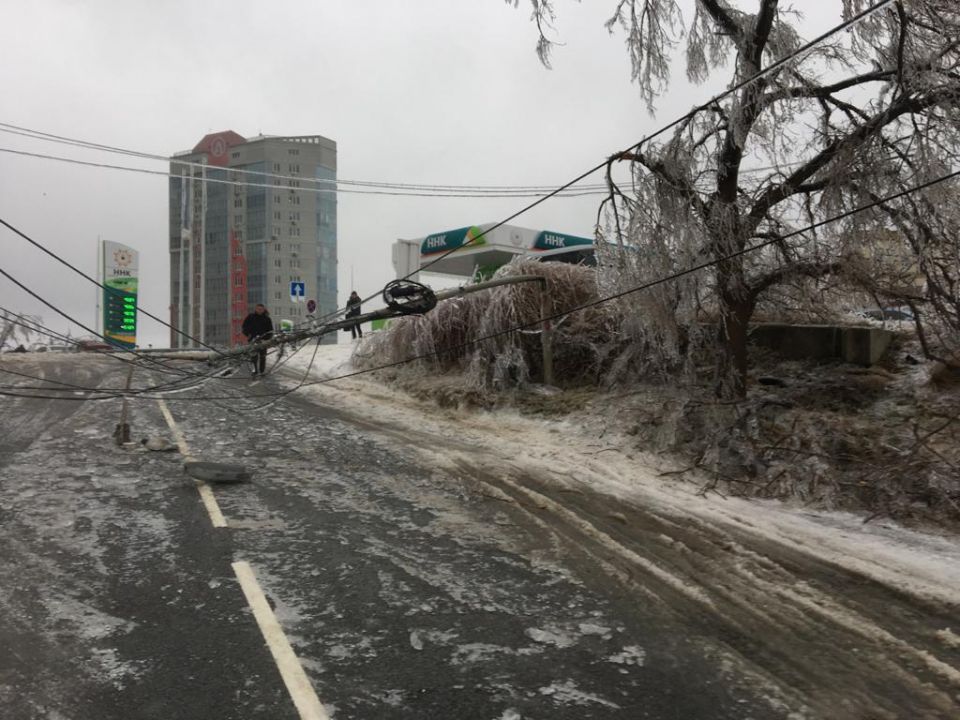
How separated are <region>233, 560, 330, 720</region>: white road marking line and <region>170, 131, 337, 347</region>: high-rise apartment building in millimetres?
49134

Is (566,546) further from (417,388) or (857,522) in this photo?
(417,388)

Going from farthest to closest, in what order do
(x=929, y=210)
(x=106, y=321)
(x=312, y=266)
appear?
(x=312, y=266) → (x=106, y=321) → (x=929, y=210)

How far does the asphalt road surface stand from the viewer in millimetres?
3242

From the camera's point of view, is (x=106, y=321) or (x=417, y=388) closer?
(x=417, y=388)

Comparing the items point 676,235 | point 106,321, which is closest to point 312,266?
point 106,321

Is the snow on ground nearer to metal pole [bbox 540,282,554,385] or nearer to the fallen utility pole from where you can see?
metal pole [bbox 540,282,554,385]

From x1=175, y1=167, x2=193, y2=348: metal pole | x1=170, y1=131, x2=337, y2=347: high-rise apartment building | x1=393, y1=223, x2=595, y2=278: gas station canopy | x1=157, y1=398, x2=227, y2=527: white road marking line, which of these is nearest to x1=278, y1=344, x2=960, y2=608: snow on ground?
x1=157, y1=398, x2=227, y2=527: white road marking line

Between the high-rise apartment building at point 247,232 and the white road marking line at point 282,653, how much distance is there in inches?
1934

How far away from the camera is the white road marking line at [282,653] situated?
312cm

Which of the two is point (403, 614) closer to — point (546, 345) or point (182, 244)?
point (546, 345)

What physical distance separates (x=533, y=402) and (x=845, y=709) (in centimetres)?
857

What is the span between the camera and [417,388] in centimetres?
1355

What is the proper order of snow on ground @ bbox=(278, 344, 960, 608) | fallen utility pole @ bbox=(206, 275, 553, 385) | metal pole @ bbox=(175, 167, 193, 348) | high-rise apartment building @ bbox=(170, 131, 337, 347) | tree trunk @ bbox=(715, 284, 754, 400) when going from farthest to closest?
high-rise apartment building @ bbox=(170, 131, 337, 347)
metal pole @ bbox=(175, 167, 193, 348)
tree trunk @ bbox=(715, 284, 754, 400)
fallen utility pole @ bbox=(206, 275, 553, 385)
snow on ground @ bbox=(278, 344, 960, 608)

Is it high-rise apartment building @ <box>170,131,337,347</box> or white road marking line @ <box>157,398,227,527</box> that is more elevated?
high-rise apartment building @ <box>170,131,337,347</box>
